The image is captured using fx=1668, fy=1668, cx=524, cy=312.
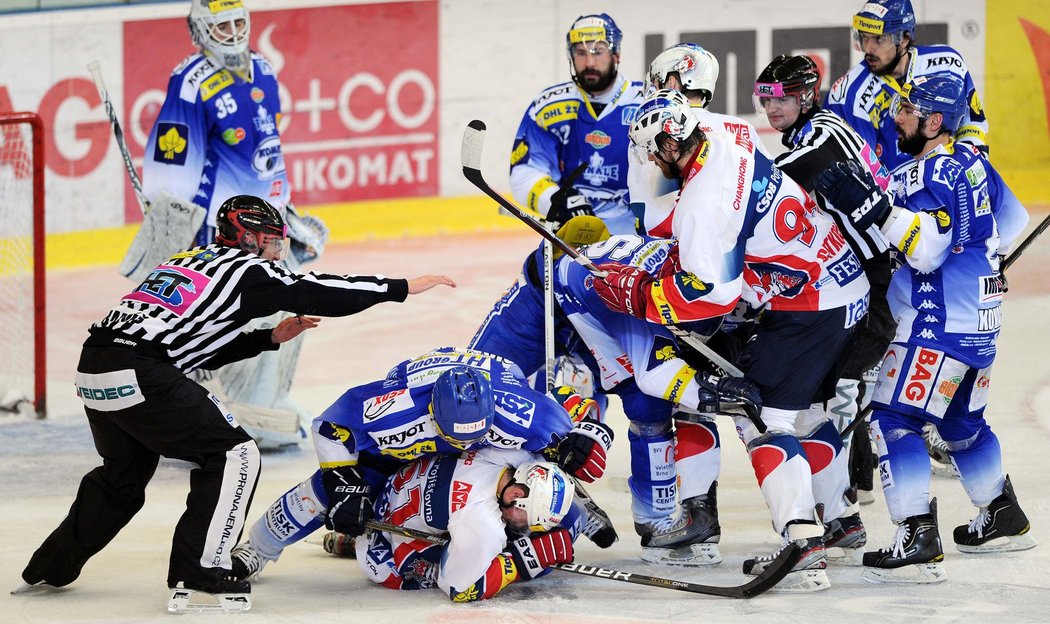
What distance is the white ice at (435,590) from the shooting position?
15.8ft

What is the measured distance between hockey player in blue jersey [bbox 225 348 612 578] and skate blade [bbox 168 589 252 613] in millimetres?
136

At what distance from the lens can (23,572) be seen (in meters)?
4.98

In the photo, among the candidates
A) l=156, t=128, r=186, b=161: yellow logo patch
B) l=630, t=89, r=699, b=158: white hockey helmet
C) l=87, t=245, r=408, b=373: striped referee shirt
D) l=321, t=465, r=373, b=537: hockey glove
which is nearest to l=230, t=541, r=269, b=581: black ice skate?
l=321, t=465, r=373, b=537: hockey glove

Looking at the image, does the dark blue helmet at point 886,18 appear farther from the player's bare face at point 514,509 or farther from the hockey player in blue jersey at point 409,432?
the player's bare face at point 514,509

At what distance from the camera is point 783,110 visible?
17.4 feet

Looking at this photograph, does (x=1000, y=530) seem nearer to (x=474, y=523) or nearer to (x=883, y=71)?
(x=474, y=523)

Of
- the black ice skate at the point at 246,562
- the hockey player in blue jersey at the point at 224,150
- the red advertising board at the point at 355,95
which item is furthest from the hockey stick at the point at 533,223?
the red advertising board at the point at 355,95

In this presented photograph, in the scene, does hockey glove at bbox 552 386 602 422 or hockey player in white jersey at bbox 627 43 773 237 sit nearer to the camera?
hockey player in white jersey at bbox 627 43 773 237

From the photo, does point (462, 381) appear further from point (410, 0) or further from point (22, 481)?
point (410, 0)

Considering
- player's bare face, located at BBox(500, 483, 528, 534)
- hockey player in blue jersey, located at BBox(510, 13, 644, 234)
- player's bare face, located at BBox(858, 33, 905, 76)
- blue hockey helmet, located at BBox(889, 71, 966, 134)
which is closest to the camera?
player's bare face, located at BBox(500, 483, 528, 534)

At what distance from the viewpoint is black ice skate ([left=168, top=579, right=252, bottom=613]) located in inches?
186

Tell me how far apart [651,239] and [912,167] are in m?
0.85

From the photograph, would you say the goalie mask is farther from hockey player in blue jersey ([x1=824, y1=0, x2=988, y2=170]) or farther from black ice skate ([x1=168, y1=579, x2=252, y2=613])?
hockey player in blue jersey ([x1=824, y1=0, x2=988, y2=170])

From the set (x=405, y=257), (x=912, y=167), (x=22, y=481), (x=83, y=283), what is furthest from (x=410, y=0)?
(x=912, y=167)
